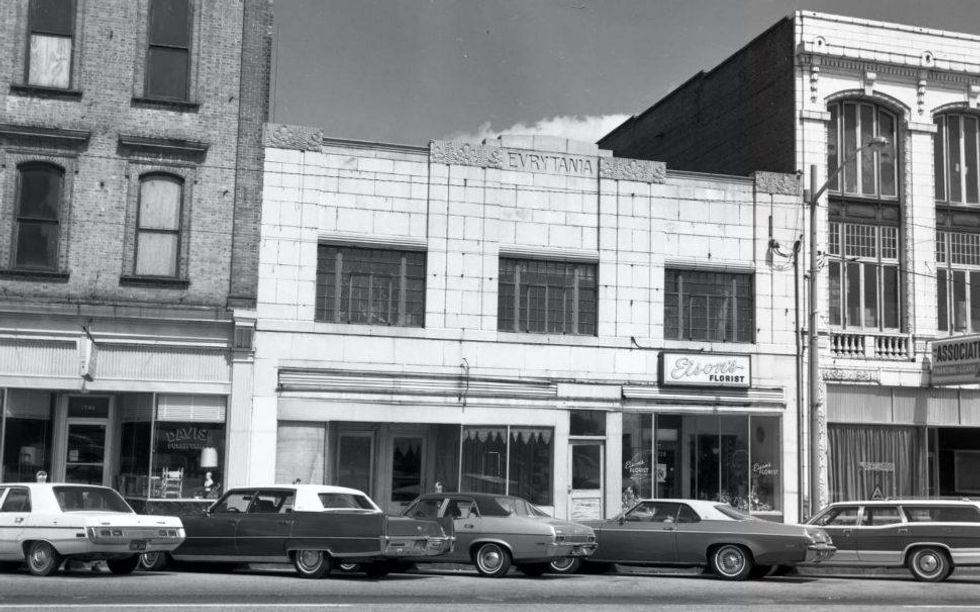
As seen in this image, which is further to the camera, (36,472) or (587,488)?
(587,488)

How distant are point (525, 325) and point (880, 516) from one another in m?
9.64

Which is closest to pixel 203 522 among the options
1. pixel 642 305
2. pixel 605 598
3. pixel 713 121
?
pixel 605 598

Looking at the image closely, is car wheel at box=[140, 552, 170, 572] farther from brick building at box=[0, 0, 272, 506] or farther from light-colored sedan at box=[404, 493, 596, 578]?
brick building at box=[0, 0, 272, 506]

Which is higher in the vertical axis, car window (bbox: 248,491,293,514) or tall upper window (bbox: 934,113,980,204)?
tall upper window (bbox: 934,113,980,204)

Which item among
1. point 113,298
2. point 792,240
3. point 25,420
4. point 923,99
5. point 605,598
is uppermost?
point 923,99

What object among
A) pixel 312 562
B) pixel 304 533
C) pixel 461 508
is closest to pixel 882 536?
pixel 461 508

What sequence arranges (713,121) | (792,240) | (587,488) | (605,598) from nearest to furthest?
1. (605,598)
2. (587,488)
3. (792,240)
4. (713,121)

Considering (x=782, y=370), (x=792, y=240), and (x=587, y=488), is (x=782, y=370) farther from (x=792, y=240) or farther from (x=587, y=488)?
(x=587, y=488)

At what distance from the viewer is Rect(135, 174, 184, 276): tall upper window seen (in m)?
25.6

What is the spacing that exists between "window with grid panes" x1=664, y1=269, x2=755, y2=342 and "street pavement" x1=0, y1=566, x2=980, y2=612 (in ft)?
30.5

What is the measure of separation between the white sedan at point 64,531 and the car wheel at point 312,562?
71.2 inches

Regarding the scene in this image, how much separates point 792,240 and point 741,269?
5.10ft

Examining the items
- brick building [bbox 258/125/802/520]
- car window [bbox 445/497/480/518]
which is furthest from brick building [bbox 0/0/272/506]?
car window [bbox 445/497/480/518]

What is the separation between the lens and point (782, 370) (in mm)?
29172
